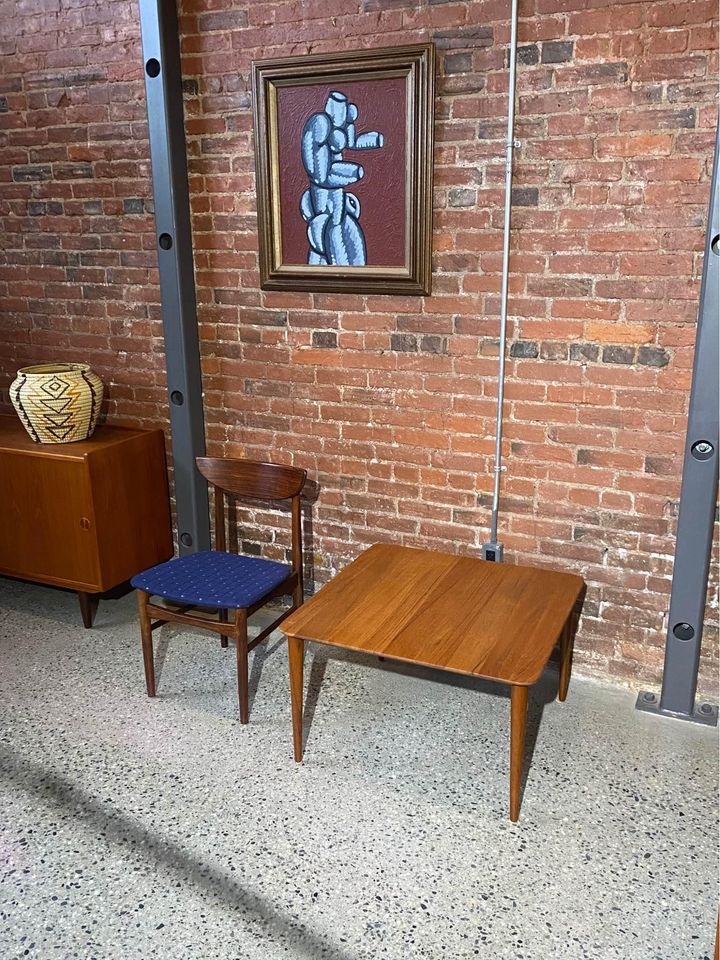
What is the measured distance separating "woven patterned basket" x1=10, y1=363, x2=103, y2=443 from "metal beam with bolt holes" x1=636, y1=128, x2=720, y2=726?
245cm

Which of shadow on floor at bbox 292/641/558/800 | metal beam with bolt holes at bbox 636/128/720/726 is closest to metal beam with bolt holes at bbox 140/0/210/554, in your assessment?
shadow on floor at bbox 292/641/558/800

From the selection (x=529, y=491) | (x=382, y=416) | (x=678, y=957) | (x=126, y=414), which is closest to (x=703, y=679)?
(x=529, y=491)

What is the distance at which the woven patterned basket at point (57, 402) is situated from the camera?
3.49 metres

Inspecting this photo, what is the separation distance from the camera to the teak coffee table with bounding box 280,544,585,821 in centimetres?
239

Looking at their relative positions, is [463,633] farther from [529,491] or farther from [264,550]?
[264,550]

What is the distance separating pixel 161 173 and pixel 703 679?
289 cm

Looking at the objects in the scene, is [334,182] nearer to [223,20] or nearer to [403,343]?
[403,343]

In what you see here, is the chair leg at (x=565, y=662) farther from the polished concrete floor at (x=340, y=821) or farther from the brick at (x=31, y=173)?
the brick at (x=31, y=173)

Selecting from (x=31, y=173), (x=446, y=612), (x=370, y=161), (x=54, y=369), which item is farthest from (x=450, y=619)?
(x=31, y=173)

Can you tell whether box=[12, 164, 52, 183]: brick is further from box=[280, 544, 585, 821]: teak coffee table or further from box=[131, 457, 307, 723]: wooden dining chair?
box=[280, 544, 585, 821]: teak coffee table

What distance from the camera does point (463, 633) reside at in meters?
2.53

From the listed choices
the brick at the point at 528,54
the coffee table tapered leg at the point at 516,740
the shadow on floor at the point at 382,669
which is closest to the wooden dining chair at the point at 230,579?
the shadow on floor at the point at 382,669

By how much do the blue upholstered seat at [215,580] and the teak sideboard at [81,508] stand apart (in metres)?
0.53

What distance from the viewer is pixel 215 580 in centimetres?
304
